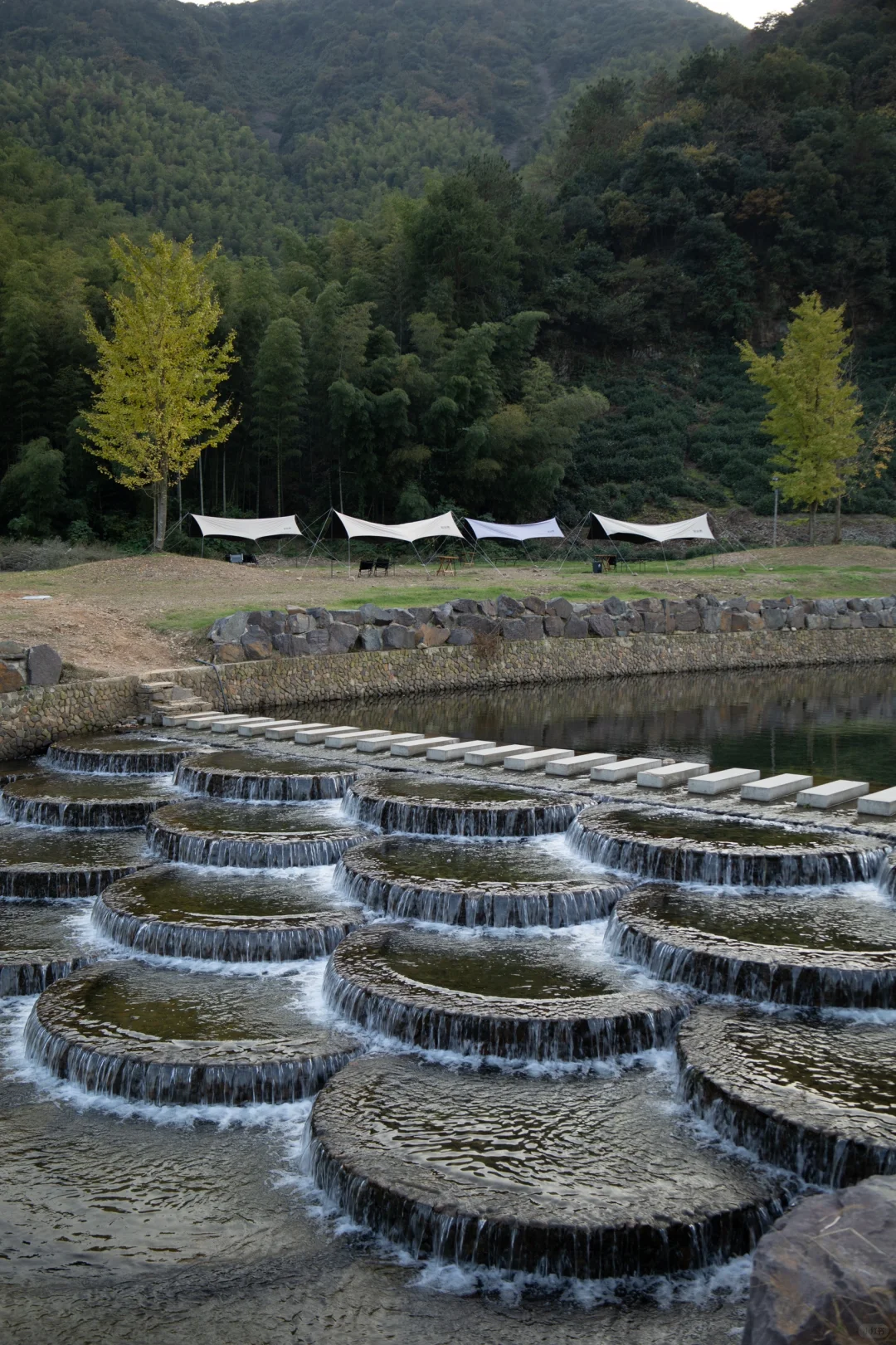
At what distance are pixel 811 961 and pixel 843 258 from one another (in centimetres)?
A: 6076

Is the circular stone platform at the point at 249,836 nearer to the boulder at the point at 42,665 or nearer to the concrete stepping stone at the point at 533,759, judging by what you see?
the concrete stepping stone at the point at 533,759

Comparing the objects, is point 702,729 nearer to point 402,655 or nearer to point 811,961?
point 402,655

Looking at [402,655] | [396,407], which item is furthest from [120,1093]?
[396,407]

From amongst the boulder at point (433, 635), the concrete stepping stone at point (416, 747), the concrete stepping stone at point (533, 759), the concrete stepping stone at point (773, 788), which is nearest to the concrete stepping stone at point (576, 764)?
the concrete stepping stone at point (533, 759)

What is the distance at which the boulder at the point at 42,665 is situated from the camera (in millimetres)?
15305

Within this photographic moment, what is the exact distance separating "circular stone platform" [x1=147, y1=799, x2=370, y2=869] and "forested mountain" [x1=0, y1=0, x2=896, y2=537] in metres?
23.8

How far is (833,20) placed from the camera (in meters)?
74.5

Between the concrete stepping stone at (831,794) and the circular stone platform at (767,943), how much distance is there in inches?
82.3

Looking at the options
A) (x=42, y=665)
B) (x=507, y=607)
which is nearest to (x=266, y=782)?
(x=42, y=665)

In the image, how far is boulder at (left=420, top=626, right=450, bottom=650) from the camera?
2112 centimetres

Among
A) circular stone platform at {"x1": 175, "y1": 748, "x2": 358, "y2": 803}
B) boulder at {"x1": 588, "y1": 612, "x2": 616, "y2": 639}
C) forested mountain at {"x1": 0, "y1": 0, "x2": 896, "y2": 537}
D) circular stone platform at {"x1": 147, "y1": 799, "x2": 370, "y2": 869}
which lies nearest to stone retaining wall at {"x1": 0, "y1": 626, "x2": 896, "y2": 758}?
boulder at {"x1": 588, "y1": 612, "x2": 616, "y2": 639}

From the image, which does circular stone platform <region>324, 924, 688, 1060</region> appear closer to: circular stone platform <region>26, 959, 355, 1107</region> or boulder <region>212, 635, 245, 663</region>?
circular stone platform <region>26, 959, 355, 1107</region>

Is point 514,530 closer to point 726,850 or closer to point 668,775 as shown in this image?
point 668,775

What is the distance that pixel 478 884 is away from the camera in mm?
8844
